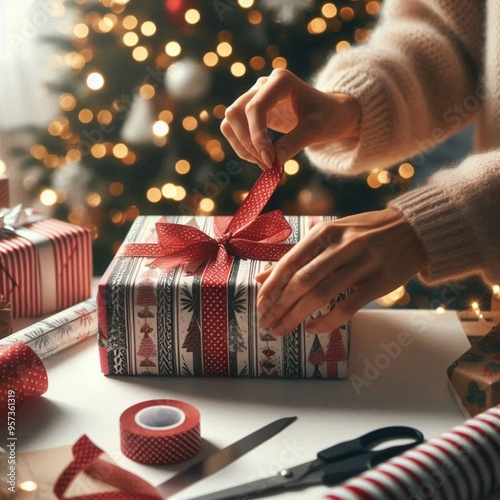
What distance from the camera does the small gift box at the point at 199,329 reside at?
0.89m

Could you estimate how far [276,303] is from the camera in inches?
32.6

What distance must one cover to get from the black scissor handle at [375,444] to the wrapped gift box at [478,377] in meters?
0.08

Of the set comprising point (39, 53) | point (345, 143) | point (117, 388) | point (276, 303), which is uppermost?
point (39, 53)

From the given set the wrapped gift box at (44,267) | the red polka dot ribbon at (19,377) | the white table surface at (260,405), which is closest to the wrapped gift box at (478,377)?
the white table surface at (260,405)

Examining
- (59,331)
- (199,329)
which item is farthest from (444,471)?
(59,331)

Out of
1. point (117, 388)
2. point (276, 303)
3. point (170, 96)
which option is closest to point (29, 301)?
point (117, 388)

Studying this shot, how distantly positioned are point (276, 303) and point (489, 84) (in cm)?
50

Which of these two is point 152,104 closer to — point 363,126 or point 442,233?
point 363,126

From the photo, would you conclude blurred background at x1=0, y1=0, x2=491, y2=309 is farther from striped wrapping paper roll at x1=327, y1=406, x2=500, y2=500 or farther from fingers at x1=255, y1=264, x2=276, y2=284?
striped wrapping paper roll at x1=327, y1=406, x2=500, y2=500

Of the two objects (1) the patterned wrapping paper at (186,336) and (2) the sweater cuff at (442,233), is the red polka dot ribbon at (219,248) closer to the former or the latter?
(1) the patterned wrapping paper at (186,336)

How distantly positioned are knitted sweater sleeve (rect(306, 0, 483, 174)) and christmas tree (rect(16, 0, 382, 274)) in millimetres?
309

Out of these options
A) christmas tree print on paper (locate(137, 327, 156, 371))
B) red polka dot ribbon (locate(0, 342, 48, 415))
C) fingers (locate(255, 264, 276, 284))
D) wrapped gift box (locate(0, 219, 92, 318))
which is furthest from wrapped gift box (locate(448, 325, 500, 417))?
wrapped gift box (locate(0, 219, 92, 318))

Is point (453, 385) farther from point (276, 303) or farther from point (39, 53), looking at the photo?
point (39, 53)

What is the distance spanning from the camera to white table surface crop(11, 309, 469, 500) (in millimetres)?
741
